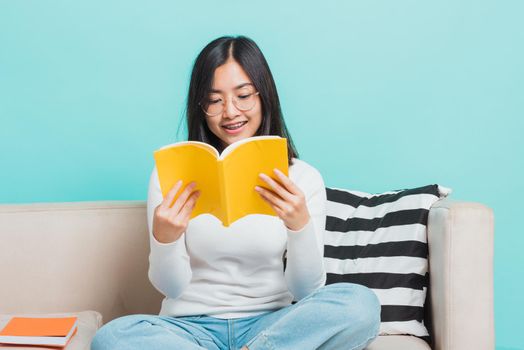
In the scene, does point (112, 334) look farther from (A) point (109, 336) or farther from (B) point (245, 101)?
(B) point (245, 101)

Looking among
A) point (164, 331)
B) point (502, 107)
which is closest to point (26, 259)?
point (164, 331)

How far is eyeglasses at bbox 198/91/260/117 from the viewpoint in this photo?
2.04 meters

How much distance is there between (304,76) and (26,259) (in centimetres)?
120

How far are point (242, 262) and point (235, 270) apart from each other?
3cm

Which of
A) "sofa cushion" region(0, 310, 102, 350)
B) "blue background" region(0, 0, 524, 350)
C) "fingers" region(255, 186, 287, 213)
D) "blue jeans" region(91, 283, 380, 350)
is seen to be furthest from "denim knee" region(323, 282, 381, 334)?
"blue background" region(0, 0, 524, 350)

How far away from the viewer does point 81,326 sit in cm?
212

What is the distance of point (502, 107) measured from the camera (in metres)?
2.94

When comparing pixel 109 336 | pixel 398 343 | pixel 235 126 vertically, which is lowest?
pixel 398 343

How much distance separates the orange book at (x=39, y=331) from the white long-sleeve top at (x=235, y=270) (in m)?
0.26

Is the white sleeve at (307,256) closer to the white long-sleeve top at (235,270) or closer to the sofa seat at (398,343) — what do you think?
the white long-sleeve top at (235,270)

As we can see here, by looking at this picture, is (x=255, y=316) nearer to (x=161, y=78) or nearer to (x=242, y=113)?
(x=242, y=113)

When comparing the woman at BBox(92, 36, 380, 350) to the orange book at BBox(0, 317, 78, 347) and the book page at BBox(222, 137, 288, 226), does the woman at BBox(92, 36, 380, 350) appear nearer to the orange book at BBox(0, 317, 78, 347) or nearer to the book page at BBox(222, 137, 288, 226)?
the book page at BBox(222, 137, 288, 226)

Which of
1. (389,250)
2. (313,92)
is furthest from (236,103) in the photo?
(313,92)

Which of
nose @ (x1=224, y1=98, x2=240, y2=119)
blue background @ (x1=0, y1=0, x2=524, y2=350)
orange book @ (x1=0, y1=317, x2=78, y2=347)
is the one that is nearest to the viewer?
orange book @ (x1=0, y1=317, x2=78, y2=347)
